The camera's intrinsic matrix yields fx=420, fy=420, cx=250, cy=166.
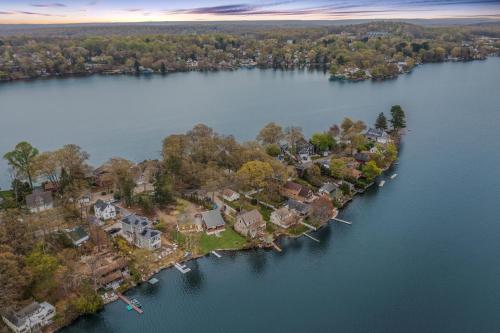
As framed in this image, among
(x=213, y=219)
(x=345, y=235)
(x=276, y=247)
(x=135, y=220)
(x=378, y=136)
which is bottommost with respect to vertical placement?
(x=345, y=235)

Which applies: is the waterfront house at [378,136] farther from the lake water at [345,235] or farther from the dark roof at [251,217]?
the dark roof at [251,217]

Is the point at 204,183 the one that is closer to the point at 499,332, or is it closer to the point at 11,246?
the point at 11,246

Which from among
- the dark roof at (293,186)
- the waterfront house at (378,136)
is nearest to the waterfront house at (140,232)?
the dark roof at (293,186)

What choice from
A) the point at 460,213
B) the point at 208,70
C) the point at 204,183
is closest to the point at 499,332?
the point at 460,213

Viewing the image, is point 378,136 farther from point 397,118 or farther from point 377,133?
point 397,118

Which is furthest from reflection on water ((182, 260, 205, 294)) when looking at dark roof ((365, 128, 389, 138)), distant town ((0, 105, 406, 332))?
dark roof ((365, 128, 389, 138))

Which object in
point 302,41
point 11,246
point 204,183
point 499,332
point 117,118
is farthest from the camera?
point 302,41

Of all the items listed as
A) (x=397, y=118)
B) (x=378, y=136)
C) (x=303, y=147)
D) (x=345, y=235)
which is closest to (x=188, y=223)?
(x=345, y=235)

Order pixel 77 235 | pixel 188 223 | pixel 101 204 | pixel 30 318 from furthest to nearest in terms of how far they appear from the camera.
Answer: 1. pixel 101 204
2. pixel 188 223
3. pixel 77 235
4. pixel 30 318
